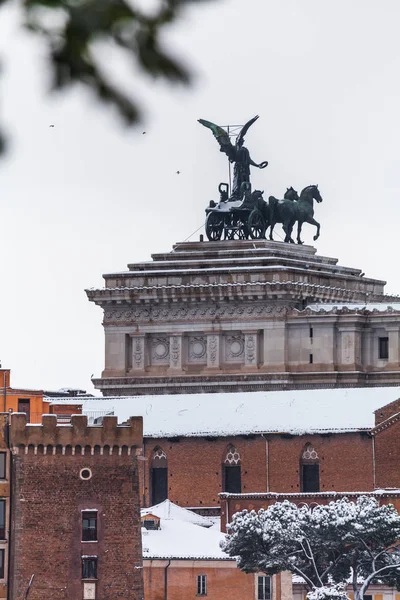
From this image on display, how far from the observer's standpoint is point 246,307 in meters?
109

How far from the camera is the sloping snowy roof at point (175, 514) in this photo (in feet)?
260

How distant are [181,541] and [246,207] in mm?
43454

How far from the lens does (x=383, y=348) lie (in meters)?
106

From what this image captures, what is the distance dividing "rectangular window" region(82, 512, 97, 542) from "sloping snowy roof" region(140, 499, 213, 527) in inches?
518

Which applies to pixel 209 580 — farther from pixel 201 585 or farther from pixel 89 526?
pixel 89 526

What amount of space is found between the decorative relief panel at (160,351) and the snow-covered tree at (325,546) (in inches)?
1628

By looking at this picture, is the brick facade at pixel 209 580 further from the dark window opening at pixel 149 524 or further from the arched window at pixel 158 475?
the arched window at pixel 158 475

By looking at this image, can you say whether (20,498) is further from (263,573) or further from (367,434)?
(367,434)

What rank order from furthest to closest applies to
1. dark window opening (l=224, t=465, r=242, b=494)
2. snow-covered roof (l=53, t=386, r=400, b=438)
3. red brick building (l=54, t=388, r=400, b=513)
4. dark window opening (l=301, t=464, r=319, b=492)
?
dark window opening (l=224, t=465, r=242, b=494), snow-covered roof (l=53, t=386, r=400, b=438), dark window opening (l=301, t=464, r=319, b=492), red brick building (l=54, t=388, r=400, b=513)

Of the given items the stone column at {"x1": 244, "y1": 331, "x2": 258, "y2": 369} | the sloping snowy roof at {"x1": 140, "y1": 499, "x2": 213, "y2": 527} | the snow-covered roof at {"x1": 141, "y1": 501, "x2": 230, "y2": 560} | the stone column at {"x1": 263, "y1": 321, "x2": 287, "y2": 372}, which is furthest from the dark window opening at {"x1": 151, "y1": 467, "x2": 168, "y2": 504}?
the stone column at {"x1": 244, "y1": 331, "x2": 258, "y2": 369}

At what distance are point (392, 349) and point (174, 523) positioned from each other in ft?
105

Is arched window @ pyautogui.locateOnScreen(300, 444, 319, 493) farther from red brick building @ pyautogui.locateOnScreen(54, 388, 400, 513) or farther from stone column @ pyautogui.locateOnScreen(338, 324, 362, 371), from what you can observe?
stone column @ pyautogui.locateOnScreen(338, 324, 362, 371)

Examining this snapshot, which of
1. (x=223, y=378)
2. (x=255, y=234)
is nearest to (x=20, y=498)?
(x=223, y=378)

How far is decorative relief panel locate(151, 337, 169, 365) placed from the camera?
111500 millimetres
